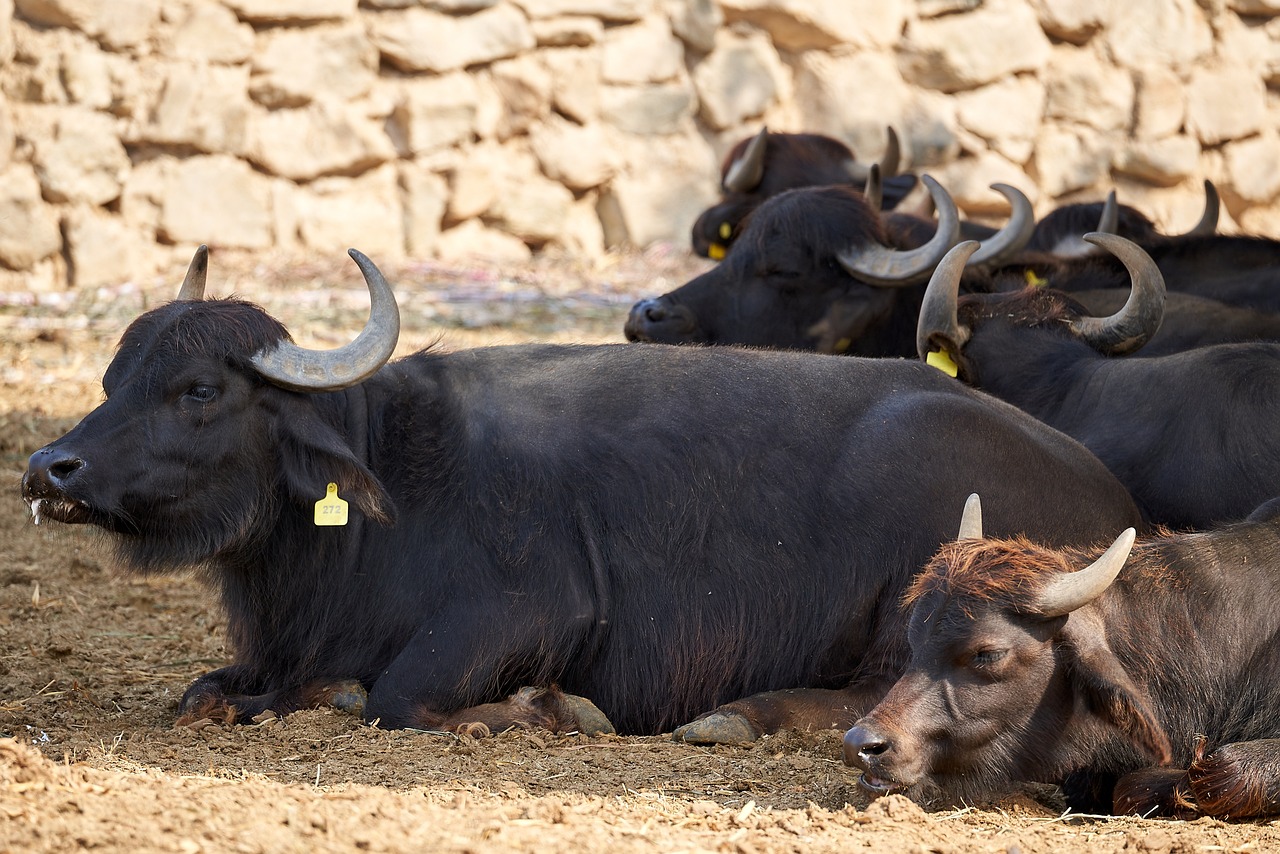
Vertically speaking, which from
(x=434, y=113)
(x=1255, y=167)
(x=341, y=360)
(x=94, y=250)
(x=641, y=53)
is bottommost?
(x=1255, y=167)

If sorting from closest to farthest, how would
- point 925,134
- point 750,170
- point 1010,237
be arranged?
point 1010,237 → point 750,170 → point 925,134

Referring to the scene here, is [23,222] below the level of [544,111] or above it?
below

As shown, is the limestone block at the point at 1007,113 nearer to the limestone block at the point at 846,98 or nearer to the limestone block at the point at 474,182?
the limestone block at the point at 846,98

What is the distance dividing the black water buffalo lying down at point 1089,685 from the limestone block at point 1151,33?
14.6 m

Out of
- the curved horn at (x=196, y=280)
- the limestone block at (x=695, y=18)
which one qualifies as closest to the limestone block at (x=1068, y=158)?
the limestone block at (x=695, y=18)

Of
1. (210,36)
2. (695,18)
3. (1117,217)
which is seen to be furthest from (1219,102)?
(210,36)

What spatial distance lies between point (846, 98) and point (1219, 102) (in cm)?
509

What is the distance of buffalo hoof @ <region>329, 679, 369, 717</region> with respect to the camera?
5.05 meters

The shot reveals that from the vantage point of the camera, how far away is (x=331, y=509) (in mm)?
5055

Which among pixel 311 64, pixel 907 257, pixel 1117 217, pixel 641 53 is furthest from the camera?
pixel 641 53

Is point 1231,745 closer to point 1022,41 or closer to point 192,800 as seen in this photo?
point 192,800

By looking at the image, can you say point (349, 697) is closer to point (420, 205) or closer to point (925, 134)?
point (420, 205)

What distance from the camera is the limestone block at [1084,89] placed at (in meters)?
17.5

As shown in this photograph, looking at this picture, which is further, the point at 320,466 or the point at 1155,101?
the point at 1155,101
